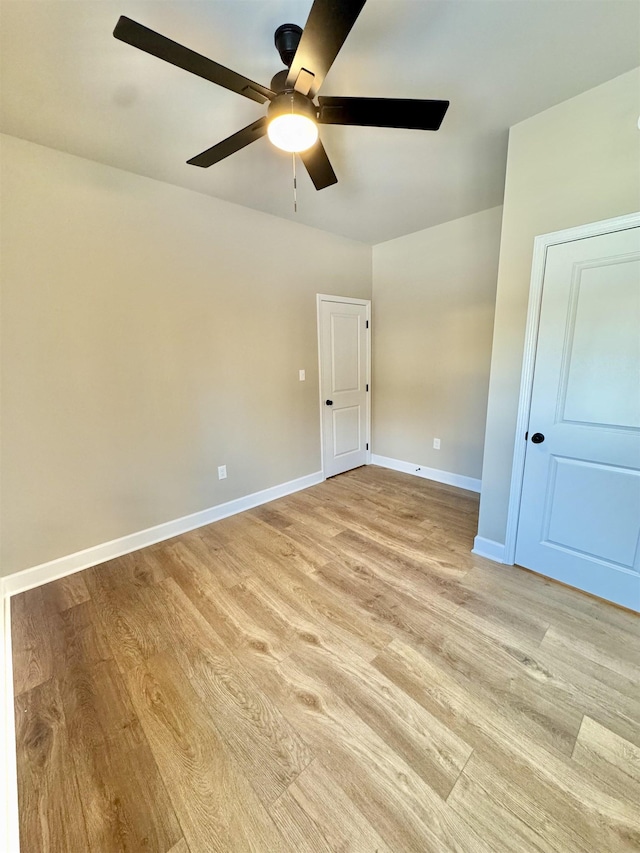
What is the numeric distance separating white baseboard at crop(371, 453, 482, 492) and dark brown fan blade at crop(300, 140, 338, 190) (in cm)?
292

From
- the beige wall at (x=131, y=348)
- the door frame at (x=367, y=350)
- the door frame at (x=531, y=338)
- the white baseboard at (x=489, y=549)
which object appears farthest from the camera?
the door frame at (x=367, y=350)

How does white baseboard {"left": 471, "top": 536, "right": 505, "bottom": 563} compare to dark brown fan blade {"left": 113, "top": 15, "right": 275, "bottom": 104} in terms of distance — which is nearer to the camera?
dark brown fan blade {"left": 113, "top": 15, "right": 275, "bottom": 104}

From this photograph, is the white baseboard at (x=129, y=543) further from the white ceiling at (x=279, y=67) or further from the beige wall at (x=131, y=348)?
the white ceiling at (x=279, y=67)

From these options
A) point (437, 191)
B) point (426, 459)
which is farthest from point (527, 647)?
point (437, 191)

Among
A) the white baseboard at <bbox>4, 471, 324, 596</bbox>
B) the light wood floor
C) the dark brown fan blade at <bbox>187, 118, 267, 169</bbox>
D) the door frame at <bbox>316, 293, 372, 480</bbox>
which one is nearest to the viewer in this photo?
the light wood floor

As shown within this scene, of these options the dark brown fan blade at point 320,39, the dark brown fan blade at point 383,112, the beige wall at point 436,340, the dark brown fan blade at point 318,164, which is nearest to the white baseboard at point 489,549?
the beige wall at point 436,340

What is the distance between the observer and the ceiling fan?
0.97m

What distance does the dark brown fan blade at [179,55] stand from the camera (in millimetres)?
969

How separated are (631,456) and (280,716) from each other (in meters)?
2.17

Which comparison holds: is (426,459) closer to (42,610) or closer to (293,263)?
(293,263)

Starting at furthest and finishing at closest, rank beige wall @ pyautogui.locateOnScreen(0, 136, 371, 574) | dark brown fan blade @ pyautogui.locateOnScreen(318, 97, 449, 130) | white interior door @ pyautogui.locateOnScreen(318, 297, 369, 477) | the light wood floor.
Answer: white interior door @ pyautogui.locateOnScreen(318, 297, 369, 477) < beige wall @ pyautogui.locateOnScreen(0, 136, 371, 574) < dark brown fan blade @ pyautogui.locateOnScreen(318, 97, 449, 130) < the light wood floor

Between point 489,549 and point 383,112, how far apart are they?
2.59m

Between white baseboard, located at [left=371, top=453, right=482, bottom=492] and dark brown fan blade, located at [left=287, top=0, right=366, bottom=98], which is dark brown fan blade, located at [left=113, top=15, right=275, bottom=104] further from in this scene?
white baseboard, located at [left=371, top=453, right=482, bottom=492]

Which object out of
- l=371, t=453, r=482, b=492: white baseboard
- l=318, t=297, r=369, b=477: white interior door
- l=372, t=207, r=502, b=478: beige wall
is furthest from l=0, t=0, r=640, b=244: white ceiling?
l=371, t=453, r=482, b=492: white baseboard
